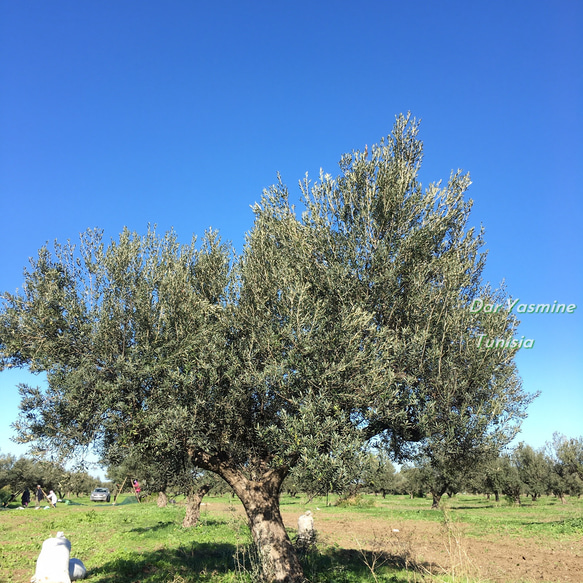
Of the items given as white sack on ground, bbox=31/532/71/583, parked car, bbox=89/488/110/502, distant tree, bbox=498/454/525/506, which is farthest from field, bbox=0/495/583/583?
parked car, bbox=89/488/110/502

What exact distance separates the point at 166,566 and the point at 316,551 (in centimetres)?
623

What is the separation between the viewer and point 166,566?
1778 centimetres

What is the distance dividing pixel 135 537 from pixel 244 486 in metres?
15.1

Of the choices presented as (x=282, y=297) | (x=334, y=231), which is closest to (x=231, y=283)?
(x=282, y=297)

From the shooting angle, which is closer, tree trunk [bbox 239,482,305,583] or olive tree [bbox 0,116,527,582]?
olive tree [bbox 0,116,527,582]

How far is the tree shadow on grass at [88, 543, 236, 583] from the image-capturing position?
15953mm

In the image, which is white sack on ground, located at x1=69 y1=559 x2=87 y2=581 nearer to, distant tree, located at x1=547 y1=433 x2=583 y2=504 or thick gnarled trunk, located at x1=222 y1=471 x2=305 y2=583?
thick gnarled trunk, located at x1=222 y1=471 x2=305 y2=583

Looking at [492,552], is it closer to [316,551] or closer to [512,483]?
[316,551]

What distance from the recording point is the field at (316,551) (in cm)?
1536

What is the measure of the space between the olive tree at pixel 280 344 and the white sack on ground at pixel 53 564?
5.73m

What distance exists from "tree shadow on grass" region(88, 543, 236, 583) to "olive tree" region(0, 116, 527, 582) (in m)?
3.61

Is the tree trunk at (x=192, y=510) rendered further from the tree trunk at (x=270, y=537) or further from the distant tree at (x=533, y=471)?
the distant tree at (x=533, y=471)

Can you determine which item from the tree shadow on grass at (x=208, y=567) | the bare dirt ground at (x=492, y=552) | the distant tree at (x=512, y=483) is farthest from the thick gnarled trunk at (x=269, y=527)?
the distant tree at (x=512, y=483)

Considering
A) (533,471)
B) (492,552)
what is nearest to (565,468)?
(533,471)
